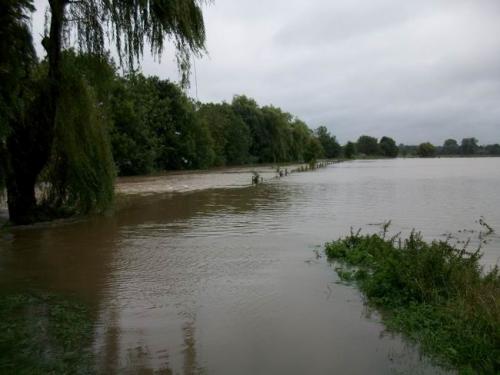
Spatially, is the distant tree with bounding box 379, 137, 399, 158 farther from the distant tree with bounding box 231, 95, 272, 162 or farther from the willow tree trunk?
the willow tree trunk

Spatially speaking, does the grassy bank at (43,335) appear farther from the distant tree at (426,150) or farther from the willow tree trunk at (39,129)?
the distant tree at (426,150)

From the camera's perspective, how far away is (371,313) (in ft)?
21.1

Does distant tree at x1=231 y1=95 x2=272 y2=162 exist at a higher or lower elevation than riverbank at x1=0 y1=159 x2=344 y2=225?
higher

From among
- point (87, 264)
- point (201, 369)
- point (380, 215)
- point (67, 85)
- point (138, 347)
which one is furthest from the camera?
point (380, 215)

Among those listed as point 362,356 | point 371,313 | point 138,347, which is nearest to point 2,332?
point 138,347

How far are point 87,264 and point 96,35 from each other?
24.4 feet

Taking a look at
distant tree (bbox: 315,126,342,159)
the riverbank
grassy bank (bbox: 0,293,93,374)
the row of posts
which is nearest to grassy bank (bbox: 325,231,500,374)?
grassy bank (bbox: 0,293,93,374)

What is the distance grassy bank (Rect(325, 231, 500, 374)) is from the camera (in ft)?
15.7

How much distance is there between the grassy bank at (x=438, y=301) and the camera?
4.78 m

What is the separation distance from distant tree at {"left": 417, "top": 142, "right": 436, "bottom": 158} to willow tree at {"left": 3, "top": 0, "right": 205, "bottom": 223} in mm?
183828

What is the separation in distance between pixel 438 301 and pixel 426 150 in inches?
7507

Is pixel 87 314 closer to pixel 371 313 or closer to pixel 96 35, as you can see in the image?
pixel 371 313

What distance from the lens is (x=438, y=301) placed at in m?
6.26

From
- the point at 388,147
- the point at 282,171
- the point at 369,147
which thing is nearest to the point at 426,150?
the point at 388,147
